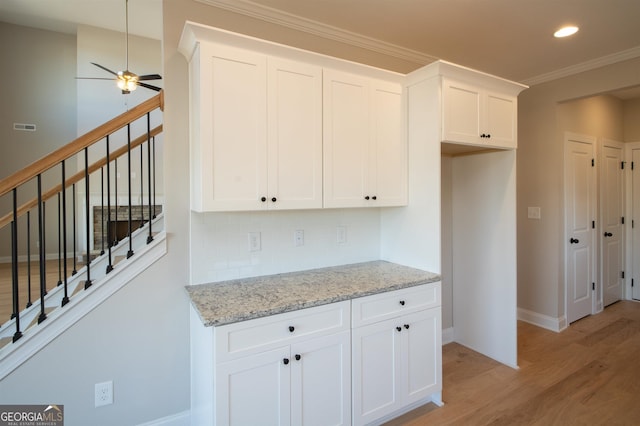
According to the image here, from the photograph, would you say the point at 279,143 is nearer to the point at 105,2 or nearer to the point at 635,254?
the point at 105,2

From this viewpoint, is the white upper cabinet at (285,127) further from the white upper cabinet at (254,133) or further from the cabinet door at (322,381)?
the cabinet door at (322,381)

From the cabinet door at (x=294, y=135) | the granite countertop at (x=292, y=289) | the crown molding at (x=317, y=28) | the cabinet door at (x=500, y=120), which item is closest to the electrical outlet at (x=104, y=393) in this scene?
the granite countertop at (x=292, y=289)

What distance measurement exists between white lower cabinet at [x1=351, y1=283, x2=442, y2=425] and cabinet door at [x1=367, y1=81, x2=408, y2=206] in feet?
2.41

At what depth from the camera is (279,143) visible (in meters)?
2.07

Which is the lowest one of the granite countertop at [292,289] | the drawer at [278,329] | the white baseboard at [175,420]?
the white baseboard at [175,420]

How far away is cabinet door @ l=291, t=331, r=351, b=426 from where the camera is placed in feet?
5.97

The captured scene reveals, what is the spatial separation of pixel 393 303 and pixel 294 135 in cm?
125

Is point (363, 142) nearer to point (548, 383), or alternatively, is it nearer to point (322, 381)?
point (322, 381)

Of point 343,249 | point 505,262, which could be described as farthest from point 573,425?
point 343,249

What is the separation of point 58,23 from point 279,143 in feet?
19.8

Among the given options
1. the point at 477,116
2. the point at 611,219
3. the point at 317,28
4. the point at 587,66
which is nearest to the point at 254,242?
the point at 317,28

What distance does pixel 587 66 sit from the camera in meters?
3.39

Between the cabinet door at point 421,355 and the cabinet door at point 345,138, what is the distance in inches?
35.2

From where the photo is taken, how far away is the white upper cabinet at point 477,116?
2.44 meters
